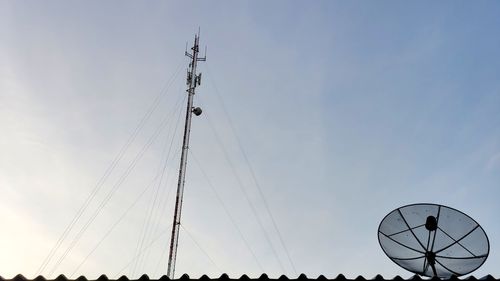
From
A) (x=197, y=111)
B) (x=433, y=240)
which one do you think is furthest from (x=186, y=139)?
(x=433, y=240)

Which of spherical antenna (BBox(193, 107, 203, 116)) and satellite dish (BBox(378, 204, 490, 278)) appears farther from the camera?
spherical antenna (BBox(193, 107, 203, 116))

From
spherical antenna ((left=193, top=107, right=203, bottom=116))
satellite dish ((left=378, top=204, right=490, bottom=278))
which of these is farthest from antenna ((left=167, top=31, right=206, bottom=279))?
satellite dish ((left=378, top=204, right=490, bottom=278))

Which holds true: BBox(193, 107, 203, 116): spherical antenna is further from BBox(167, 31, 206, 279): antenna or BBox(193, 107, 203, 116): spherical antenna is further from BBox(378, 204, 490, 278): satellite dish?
BBox(378, 204, 490, 278): satellite dish

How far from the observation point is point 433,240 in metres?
7.87

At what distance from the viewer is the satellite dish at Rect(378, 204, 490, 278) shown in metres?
7.52

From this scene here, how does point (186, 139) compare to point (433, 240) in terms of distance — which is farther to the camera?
point (186, 139)

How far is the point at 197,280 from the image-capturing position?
4922 mm

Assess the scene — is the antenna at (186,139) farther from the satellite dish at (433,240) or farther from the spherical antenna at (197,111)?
the satellite dish at (433,240)

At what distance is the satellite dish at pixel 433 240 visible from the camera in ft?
24.7

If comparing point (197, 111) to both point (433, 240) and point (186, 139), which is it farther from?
point (433, 240)

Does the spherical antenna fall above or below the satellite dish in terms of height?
above

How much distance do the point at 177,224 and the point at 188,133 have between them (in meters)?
3.49

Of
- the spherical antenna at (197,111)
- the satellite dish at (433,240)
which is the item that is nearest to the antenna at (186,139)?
the spherical antenna at (197,111)

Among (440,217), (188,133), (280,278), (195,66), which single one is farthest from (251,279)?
(195,66)
